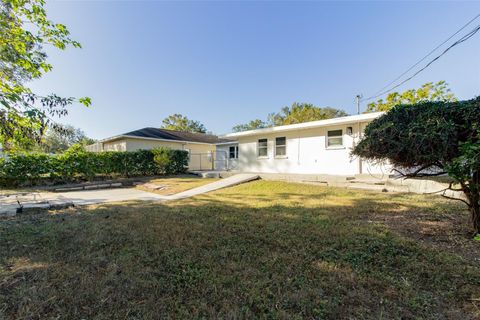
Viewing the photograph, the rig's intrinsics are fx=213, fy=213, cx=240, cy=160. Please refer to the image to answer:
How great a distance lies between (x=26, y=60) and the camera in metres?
3.74

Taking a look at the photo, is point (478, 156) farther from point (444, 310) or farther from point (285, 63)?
point (285, 63)

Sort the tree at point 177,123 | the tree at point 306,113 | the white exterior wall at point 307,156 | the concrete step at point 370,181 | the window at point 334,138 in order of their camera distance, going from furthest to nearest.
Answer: the tree at point 177,123 → the tree at point 306,113 → the window at point 334,138 → the white exterior wall at point 307,156 → the concrete step at point 370,181

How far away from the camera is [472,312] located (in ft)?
5.82

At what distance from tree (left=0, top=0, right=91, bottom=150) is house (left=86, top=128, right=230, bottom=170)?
41.2 feet

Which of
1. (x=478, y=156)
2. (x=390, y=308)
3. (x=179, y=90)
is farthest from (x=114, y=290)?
(x=179, y=90)

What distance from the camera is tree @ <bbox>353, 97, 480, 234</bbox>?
2.56 m

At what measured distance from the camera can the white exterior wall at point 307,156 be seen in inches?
387

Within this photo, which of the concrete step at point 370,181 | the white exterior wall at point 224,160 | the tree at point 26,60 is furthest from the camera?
the white exterior wall at point 224,160

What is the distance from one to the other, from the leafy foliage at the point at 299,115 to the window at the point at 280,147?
1634cm

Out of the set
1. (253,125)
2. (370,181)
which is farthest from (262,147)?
(253,125)

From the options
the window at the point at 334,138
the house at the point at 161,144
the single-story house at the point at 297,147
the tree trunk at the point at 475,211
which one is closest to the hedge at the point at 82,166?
the house at the point at 161,144

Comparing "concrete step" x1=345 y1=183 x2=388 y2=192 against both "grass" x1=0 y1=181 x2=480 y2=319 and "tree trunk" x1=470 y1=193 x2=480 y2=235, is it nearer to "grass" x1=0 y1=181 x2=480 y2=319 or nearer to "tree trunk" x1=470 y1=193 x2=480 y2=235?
"grass" x1=0 y1=181 x2=480 y2=319

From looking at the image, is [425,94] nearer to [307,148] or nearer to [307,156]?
[307,148]

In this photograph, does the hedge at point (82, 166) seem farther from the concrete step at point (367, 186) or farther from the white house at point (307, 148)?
the concrete step at point (367, 186)
